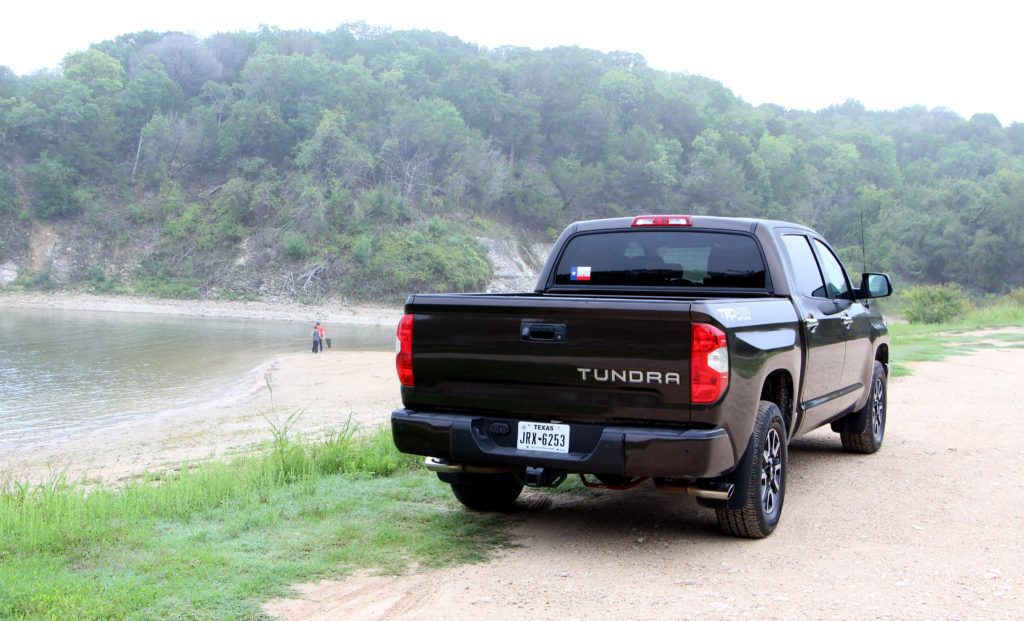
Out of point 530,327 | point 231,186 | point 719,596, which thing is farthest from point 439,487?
point 231,186

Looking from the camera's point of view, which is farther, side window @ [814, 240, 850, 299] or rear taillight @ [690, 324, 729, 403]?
side window @ [814, 240, 850, 299]

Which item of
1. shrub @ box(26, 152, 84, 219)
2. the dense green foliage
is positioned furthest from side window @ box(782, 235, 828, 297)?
shrub @ box(26, 152, 84, 219)

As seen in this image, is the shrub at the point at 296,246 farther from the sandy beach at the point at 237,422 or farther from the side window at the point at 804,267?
the side window at the point at 804,267

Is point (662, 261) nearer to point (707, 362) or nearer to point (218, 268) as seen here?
point (707, 362)

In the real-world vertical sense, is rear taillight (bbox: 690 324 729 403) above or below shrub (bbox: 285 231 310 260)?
below

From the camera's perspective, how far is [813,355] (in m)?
5.81

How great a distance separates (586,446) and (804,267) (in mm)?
2610

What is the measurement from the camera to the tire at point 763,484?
4.86m

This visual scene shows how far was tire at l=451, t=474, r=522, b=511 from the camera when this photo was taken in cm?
563

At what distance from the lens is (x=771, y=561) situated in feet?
15.5

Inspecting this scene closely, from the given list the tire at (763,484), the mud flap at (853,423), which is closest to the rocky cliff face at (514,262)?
the mud flap at (853,423)

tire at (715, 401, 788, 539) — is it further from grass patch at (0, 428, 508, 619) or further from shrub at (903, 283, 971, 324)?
shrub at (903, 283, 971, 324)

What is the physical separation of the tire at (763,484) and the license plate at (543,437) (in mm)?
1050

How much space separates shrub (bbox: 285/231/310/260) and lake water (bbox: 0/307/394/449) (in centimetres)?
1081
